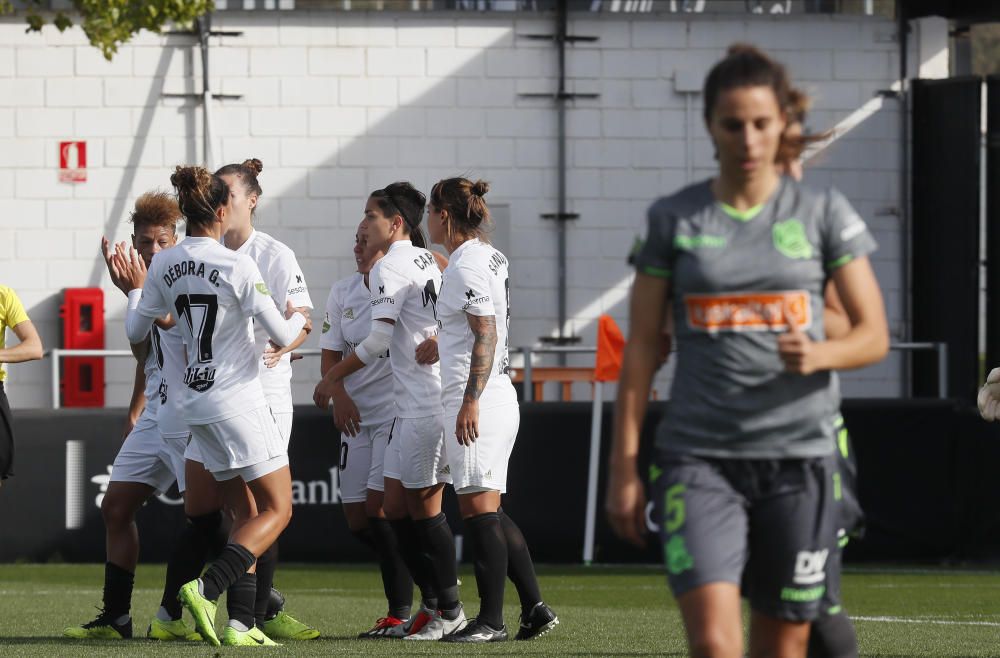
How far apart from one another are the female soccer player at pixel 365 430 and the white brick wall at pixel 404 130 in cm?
817

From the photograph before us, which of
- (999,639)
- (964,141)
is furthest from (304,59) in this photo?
(999,639)

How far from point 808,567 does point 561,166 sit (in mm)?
13234

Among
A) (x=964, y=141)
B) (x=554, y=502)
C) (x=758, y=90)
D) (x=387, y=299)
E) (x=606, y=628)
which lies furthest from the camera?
(x=964, y=141)

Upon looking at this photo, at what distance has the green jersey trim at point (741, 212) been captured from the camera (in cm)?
383

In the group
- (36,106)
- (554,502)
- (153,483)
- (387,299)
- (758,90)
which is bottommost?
(554,502)

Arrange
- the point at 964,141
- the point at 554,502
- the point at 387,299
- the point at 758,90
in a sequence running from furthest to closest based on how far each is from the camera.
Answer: the point at 964,141, the point at 554,502, the point at 387,299, the point at 758,90

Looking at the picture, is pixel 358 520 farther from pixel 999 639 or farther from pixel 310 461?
pixel 310 461

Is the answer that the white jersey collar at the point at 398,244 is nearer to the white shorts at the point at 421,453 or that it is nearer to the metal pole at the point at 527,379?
the white shorts at the point at 421,453

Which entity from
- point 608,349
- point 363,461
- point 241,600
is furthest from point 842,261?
point 608,349

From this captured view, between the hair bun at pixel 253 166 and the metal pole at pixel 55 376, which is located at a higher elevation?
the hair bun at pixel 253 166

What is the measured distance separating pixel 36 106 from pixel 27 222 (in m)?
1.13

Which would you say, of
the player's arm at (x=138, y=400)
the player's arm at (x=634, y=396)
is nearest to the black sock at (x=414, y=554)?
the player's arm at (x=138, y=400)

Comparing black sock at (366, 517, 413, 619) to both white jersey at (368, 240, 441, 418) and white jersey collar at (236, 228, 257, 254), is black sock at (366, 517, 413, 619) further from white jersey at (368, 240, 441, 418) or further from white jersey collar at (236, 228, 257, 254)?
white jersey collar at (236, 228, 257, 254)

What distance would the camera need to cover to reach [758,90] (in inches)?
150
